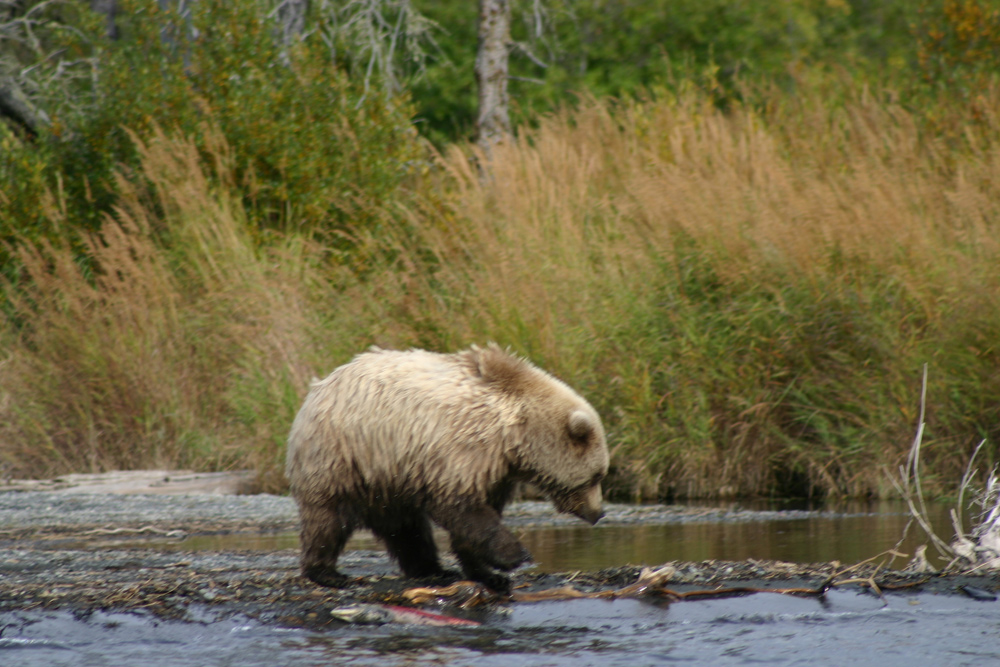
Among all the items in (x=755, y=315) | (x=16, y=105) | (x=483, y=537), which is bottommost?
(x=483, y=537)

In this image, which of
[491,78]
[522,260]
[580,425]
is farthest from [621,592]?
[491,78]

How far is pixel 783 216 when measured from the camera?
1048 cm

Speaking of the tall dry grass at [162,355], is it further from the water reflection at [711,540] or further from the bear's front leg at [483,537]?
the bear's front leg at [483,537]

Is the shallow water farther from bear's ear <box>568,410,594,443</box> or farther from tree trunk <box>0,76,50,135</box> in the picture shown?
tree trunk <box>0,76,50,135</box>

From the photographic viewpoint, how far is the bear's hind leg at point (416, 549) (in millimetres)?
5941

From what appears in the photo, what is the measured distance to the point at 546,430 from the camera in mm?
5637

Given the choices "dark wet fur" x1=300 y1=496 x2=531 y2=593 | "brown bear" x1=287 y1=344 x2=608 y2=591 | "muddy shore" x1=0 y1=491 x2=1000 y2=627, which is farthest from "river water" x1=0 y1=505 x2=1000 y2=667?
"brown bear" x1=287 y1=344 x2=608 y2=591

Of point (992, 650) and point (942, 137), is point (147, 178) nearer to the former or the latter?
point (942, 137)

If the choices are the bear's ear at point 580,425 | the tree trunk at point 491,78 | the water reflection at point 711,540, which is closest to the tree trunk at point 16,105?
the tree trunk at point 491,78

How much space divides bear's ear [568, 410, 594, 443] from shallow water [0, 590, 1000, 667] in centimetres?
76

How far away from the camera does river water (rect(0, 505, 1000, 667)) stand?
456cm

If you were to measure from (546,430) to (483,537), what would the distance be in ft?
1.90

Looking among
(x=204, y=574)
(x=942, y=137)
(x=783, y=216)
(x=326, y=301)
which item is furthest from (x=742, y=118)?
(x=204, y=574)

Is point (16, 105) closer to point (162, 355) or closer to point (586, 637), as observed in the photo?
point (162, 355)
